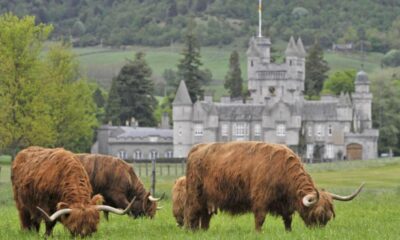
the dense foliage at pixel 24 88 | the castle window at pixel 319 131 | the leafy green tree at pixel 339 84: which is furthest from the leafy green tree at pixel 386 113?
the dense foliage at pixel 24 88

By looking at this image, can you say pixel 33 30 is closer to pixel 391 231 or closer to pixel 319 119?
pixel 391 231

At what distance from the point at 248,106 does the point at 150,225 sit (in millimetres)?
110852

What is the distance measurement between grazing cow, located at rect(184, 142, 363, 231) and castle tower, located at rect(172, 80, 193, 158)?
11107 cm

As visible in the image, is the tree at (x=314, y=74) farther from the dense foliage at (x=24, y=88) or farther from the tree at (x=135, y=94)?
the dense foliage at (x=24, y=88)

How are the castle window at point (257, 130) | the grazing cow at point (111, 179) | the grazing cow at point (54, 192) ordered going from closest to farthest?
1. the grazing cow at point (54, 192)
2. the grazing cow at point (111, 179)
3. the castle window at point (257, 130)

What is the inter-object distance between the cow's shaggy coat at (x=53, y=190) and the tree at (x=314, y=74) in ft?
497

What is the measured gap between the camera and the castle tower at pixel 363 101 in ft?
458

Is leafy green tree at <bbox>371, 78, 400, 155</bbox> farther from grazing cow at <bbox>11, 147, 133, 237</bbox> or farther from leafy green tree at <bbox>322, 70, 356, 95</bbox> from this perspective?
grazing cow at <bbox>11, 147, 133, 237</bbox>

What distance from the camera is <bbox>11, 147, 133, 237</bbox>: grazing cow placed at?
20641mm

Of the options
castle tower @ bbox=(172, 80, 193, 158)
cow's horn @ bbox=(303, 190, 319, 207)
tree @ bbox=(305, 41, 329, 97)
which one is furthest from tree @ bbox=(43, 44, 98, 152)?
tree @ bbox=(305, 41, 329, 97)

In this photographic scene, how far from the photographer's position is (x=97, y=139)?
136 m

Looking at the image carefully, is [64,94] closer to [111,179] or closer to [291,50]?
[111,179]

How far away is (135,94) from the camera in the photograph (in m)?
150

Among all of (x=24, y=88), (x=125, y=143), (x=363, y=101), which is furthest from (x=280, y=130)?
(x=24, y=88)
